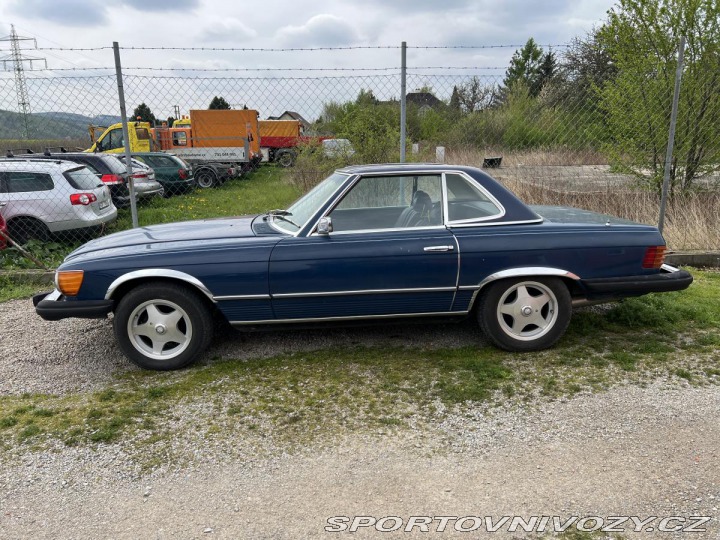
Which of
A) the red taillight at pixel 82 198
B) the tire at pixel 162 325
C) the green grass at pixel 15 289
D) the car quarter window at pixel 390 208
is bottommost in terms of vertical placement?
the green grass at pixel 15 289

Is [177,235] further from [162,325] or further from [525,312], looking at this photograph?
[525,312]

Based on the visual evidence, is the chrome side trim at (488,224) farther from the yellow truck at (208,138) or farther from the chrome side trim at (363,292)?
the yellow truck at (208,138)

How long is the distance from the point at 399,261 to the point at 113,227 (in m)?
7.25

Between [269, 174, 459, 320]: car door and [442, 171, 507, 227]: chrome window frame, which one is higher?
[442, 171, 507, 227]: chrome window frame

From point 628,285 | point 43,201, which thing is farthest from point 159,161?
point 628,285

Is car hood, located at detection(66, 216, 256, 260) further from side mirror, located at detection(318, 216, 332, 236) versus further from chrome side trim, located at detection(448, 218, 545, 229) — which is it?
chrome side trim, located at detection(448, 218, 545, 229)

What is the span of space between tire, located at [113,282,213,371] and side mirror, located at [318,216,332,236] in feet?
3.33

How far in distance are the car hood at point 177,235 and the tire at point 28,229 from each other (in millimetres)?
4596

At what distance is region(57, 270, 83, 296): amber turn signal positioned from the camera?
389 cm

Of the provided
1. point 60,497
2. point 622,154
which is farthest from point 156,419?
point 622,154

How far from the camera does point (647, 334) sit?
4.55 meters

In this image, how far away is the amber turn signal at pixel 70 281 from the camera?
389 cm

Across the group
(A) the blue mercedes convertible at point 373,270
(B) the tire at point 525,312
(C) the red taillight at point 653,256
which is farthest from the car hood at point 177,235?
(C) the red taillight at point 653,256

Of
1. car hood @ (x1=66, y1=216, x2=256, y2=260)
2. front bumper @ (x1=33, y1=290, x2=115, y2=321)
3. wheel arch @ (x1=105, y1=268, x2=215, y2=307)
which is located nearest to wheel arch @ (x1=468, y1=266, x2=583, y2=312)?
car hood @ (x1=66, y1=216, x2=256, y2=260)
